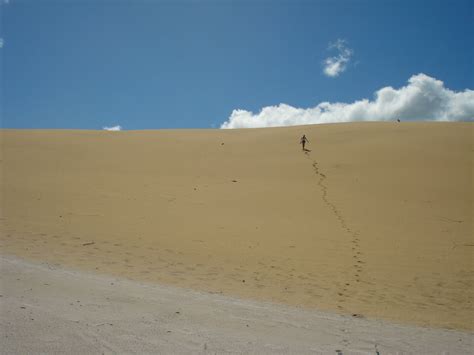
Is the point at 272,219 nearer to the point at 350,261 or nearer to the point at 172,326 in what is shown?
the point at 350,261

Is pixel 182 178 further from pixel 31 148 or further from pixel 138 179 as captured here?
pixel 31 148

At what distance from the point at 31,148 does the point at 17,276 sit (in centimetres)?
1827

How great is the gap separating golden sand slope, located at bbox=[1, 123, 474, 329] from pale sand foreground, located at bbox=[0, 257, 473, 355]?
0.74 metres

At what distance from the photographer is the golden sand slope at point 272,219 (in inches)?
224

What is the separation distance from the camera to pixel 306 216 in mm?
10227

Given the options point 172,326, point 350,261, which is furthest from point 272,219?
point 172,326

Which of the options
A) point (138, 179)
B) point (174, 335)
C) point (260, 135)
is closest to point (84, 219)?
point (138, 179)

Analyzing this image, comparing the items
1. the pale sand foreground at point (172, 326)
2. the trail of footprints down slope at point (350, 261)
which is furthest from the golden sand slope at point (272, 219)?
the pale sand foreground at point (172, 326)

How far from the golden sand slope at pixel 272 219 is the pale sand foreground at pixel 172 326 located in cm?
74

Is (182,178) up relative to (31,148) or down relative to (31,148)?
down

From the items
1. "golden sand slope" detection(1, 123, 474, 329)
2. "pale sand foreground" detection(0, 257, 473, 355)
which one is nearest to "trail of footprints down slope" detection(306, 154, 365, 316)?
"golden sand slope" detection(1, 123, 474, 329)

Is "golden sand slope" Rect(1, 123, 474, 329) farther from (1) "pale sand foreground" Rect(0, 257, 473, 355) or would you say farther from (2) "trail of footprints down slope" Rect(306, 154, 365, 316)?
(1) "pale sand foreground" Rect(0, 257, 473, 355)

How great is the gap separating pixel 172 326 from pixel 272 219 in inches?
260

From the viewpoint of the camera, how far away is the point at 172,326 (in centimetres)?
354
